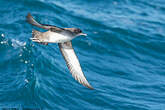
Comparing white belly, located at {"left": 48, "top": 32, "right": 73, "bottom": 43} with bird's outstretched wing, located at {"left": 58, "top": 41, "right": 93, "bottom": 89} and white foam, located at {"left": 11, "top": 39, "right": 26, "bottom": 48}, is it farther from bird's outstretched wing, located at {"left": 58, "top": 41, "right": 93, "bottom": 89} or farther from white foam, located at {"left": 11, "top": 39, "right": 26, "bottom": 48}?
white foam, located at {"left": 11, "top": 39, "right": 26, "bottom": 48}

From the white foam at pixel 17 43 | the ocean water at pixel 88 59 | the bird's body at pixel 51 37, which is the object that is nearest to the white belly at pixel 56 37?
the bird's body at pixel 51 37

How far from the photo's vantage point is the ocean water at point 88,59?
9.35 meters

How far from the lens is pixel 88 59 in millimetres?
11617

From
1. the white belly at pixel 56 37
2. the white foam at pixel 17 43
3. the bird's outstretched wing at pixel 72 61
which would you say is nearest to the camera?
the white belly at pixel 56 37

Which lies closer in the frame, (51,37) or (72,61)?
(51,37)

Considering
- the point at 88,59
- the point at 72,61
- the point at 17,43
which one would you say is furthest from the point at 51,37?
the point at 88,59

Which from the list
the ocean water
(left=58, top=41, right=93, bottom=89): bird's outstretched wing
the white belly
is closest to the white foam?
the ocean water

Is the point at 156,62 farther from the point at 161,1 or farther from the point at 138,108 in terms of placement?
the point at 161,1

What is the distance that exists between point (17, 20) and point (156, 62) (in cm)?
532

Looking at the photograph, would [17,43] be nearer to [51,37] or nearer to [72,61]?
[72,61]

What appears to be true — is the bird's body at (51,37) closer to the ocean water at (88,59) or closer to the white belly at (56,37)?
the white belly at (56,37)

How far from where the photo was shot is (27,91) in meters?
9.03

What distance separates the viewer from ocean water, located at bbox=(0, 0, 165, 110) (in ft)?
30.7

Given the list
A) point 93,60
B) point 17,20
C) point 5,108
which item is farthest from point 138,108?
point 17,20
